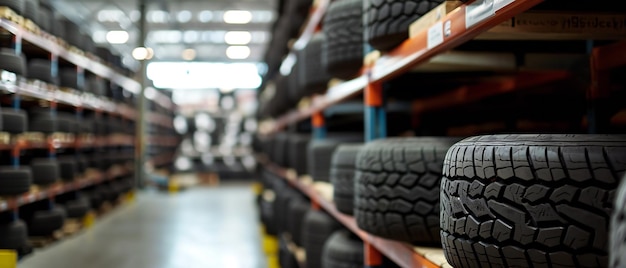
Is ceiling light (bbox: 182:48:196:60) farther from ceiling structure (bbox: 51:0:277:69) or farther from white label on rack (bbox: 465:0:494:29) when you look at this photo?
white label on rack (bbox: 465:0:494:29)

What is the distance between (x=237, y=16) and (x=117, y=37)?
5.40m

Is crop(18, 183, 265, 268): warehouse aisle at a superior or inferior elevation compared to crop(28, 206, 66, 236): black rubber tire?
inferior

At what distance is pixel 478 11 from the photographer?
4.49 ft

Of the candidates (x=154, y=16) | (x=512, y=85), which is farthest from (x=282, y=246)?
(x=154, y=16)

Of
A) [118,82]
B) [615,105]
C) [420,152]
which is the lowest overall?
[420,152]

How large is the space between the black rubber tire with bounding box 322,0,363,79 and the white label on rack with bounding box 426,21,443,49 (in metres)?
1.04

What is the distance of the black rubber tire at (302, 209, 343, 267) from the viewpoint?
140 inches

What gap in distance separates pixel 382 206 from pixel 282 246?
323 centimetres

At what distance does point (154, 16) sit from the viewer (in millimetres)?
17656

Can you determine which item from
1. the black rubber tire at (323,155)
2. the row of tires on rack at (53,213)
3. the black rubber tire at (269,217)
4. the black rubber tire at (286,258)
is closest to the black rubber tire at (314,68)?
the black rubber tire at (323,155)

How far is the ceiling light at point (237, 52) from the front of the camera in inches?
864

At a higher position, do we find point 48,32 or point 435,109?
point 48,32

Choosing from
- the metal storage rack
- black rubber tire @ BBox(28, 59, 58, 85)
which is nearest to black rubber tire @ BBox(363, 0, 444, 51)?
the metal storage rack

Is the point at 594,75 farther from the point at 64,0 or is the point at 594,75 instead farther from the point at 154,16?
the point at 154,16
